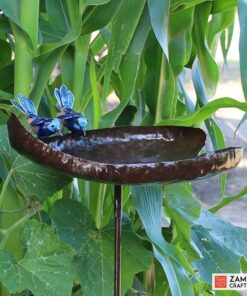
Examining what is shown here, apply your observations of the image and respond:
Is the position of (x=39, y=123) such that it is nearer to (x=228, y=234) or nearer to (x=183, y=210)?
(x=183, y=210)

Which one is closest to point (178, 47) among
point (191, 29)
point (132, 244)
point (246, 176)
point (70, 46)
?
point (191, 29)

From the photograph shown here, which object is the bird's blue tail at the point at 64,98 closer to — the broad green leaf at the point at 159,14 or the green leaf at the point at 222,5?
the broad green leaf at the point at 159,14

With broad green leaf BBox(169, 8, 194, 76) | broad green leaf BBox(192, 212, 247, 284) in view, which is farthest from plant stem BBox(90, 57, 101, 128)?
broad green leaf BBox(192, 212, 247, 284)


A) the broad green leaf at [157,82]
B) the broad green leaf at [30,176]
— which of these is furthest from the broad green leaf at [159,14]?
the broad green leaf at [30,176]

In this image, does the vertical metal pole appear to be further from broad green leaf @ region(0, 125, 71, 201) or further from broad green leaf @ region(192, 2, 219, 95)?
broad green leaf @ region(192, 2, 219, 95)

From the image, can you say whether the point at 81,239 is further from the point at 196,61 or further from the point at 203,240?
the point at 196,61

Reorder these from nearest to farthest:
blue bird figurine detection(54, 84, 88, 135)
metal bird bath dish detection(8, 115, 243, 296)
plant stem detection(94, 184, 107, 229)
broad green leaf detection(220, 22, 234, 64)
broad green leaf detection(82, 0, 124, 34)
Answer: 1. metal bird bath dish detection(8, 115, 243, 296)
2. blue bird figurine detection(54, 84, 88, 135)
3. broad green leaf detection(82, 0, 124, 34)
4. plant stem detection(94, 184, 107, 229)
5. broad green leaf detection(220, 22, 234, 64)

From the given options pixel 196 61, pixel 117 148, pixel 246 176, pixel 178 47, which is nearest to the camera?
pixel 117 148
